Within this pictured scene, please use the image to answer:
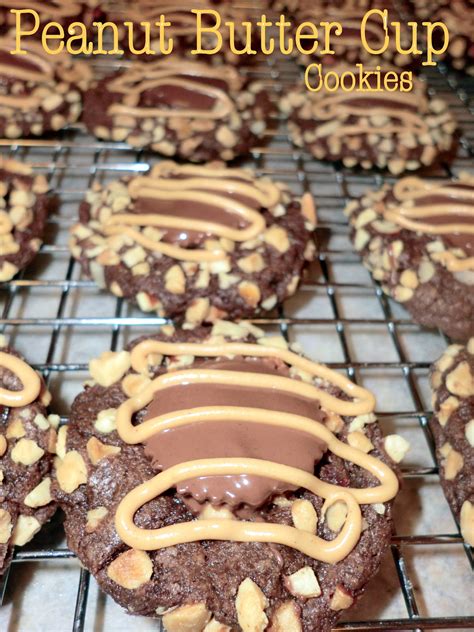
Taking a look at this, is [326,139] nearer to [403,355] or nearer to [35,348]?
[403,355]

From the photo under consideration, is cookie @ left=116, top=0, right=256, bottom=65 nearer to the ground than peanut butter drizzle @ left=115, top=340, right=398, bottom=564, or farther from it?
farther from it

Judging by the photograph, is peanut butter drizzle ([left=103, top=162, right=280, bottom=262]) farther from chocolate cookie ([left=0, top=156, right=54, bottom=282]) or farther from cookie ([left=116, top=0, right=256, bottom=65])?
cookie ([left=116, top=0, right=256, bottom=65])

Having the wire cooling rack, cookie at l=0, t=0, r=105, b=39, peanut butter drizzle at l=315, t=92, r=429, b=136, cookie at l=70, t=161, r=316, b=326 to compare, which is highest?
cookie at l=0, t=0, r=105, b=39

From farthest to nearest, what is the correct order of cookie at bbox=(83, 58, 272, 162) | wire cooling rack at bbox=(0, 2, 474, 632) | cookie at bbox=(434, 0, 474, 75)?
cookie at bbox=(434, 0, 474, 75), cookie at bbox=(83, 58, 272, 162), wire cooling rack at bbox=(0, 2, 474, 632)

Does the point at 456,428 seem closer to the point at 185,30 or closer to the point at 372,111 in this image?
the point at 372,111

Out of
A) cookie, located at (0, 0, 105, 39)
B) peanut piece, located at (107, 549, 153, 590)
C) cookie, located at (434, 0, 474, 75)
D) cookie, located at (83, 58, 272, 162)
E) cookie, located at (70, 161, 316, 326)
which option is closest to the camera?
peanut piece, located at (107, 549, 153, 590)

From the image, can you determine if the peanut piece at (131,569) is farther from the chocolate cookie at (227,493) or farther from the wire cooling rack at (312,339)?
the wire cooling rack at (312,339)

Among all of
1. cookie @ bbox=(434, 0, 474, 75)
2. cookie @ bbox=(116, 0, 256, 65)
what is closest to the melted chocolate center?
cookie @ bbox=(116, 0, 256, 65)

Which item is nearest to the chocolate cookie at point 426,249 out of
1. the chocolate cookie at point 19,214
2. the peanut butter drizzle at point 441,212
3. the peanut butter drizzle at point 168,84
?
the peanut butter drizzle at point 441,212
